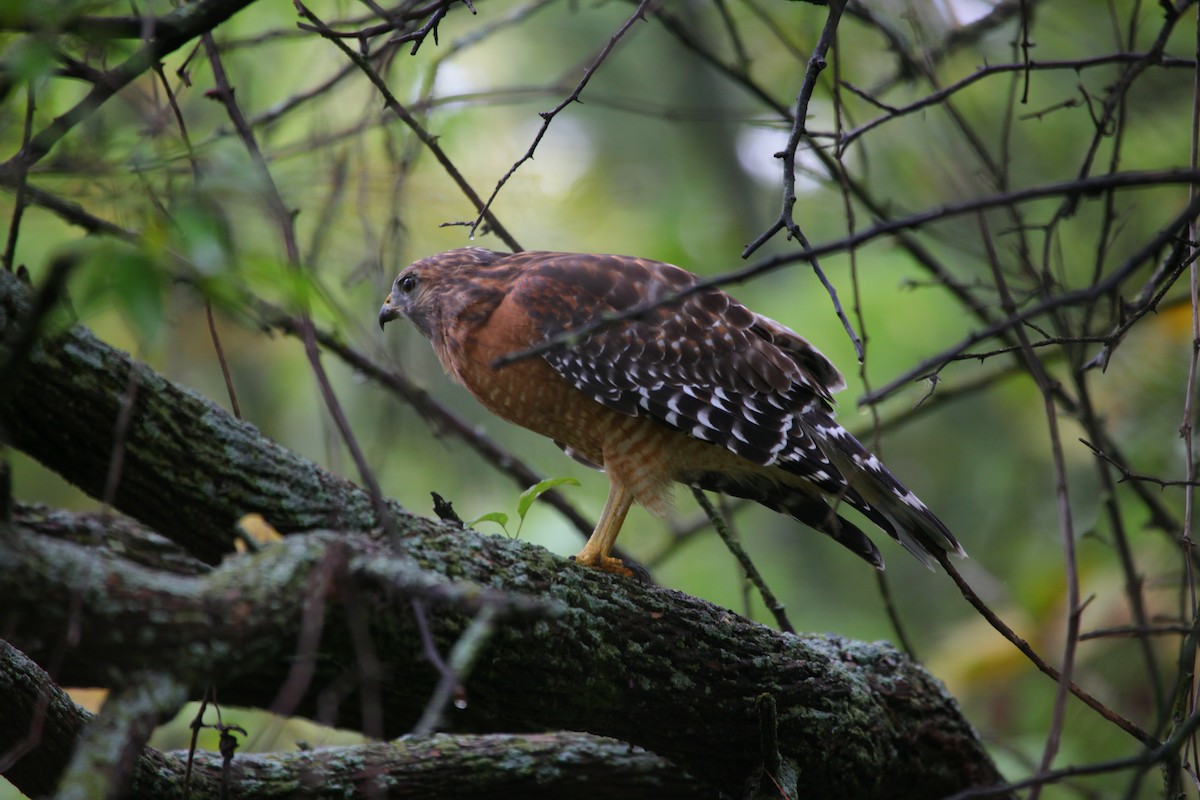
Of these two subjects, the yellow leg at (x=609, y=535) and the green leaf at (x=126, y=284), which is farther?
the yellow leg at (x=609, y=535)

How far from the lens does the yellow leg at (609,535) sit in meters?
3.61

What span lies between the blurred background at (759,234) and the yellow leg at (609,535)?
16.8 inches

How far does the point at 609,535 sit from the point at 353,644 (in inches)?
64.7

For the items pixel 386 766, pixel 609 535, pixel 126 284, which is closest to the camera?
pixel 126 284

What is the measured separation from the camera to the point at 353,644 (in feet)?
7.19

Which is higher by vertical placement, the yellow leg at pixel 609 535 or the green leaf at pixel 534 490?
the yellow leg at pixel 609 535

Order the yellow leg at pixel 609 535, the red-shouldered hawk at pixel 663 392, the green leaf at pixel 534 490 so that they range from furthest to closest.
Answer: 1. the red-shouldered hawk at pixel 663 392
2. the yellow leg at pixel 609 535
3. the green leaf at pixel 534 490

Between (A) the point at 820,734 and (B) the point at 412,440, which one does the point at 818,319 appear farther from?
(A) the point at 820,734

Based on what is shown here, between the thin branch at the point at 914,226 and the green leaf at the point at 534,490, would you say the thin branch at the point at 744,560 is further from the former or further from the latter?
the thin branch at the point at 914,226

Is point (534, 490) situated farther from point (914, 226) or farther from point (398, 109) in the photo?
point (914, 226)

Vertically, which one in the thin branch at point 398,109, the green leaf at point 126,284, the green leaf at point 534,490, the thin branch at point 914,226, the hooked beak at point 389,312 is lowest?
the green leaf at point 126,284

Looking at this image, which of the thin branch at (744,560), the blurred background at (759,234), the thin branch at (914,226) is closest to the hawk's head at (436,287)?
the blurred background at (759,234)

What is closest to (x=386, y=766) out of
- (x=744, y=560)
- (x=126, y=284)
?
(x=744, y=560)

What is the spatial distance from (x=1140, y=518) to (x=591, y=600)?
435 centimetres
